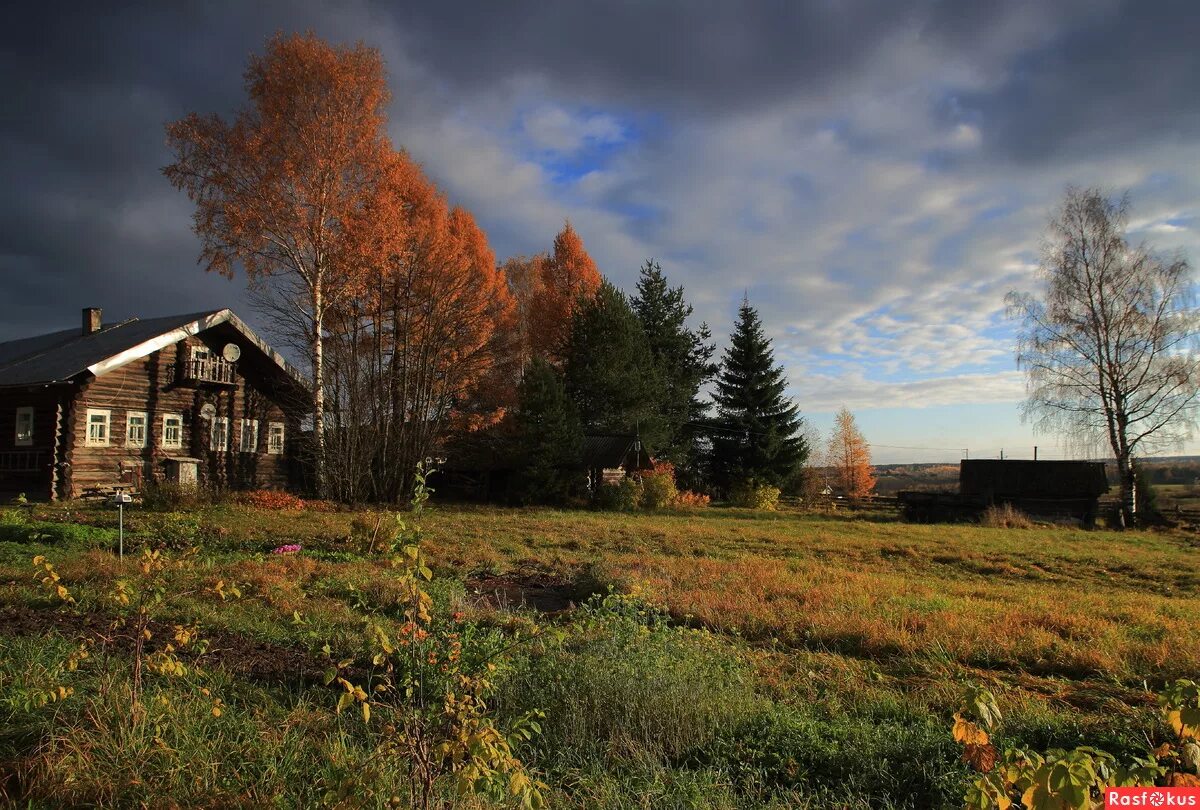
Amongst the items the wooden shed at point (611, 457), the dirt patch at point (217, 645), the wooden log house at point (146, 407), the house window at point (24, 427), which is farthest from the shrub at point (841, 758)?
the house window at point (24, 427)

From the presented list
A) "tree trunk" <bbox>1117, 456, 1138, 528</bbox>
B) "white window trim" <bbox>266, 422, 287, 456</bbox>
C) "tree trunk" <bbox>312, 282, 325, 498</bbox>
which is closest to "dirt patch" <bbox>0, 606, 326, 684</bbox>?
"tree trunk" <bbox>312, 282, 325, 498</bbox>

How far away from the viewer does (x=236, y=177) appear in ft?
66.9

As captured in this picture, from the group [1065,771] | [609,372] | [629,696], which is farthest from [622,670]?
[609,372]

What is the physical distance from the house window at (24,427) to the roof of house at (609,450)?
729 inches

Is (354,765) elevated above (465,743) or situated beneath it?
situated beneath

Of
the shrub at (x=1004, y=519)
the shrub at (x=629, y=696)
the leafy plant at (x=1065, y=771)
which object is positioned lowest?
the shrub at (x=1004, y=519)

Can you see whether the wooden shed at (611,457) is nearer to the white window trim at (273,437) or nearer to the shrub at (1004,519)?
the white window trim at (273,437)

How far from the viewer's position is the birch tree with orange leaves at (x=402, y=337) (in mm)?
22078

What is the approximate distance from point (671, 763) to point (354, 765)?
1917 millimetres

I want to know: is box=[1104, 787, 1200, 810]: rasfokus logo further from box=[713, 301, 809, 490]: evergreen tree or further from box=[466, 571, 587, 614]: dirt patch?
box=[713, 301, 809, 490]: evergreen tree

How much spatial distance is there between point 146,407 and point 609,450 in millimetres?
17269

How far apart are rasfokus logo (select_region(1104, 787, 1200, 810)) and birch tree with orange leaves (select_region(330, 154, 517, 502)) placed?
21.5 meters

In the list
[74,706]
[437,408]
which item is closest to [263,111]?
[437,408]

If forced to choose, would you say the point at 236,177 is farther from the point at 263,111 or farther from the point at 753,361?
the point at 753,361
